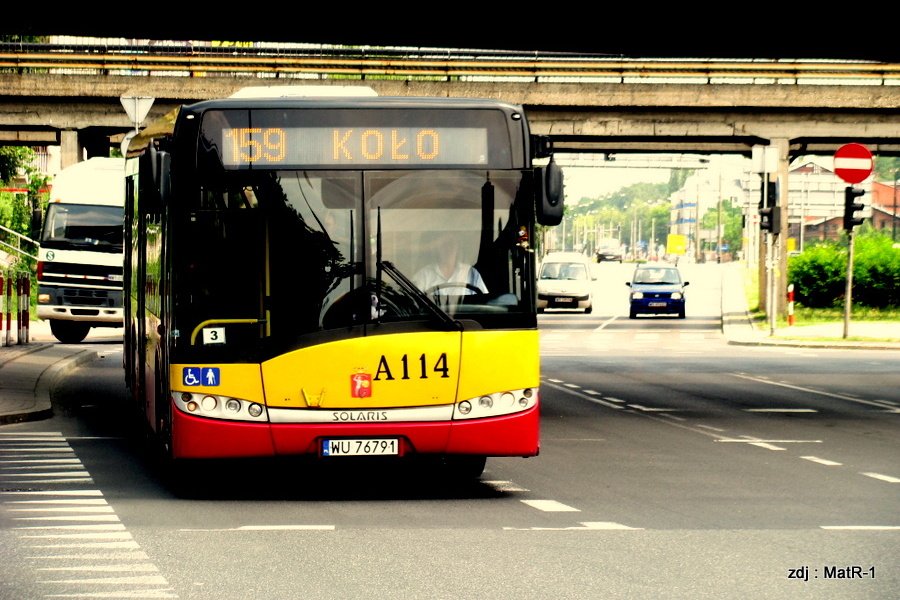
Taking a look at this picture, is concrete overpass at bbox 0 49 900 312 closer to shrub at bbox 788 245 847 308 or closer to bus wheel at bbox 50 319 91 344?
shrub at bbox 788 245 847 308

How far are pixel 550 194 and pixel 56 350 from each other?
1919 cm

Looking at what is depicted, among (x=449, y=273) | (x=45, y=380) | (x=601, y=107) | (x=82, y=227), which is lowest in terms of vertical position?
(x=45, y=380)

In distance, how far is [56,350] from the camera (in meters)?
27.7

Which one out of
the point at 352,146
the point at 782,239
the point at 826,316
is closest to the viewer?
the point at 352,146

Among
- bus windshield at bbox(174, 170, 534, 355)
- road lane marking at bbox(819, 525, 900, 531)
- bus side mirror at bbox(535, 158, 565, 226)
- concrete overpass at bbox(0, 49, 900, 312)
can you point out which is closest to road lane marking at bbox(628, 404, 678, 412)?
bus windshield at bbox(174, 170, 534, 355)

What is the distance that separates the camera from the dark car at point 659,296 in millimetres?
48656

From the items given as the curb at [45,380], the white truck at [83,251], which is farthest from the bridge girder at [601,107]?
the curb at [45,380]

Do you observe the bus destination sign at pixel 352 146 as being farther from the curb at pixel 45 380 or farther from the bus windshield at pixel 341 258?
the curb at pixel 45 380

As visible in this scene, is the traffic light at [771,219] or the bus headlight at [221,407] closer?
the bus headlight at [221,407]

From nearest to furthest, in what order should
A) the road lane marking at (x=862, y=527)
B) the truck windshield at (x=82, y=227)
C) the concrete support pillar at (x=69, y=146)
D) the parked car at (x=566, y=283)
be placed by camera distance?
the road lane marking at (x=862, y=527) → the truck windshield at (x=82, y=227) → the concrete support pillar at (x=69, y=146) → the parked car at (x=566, y=283)

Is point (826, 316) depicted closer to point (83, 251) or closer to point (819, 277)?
point (819, 277)

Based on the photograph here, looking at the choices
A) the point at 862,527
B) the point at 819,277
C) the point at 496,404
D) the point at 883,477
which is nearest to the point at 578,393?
the point at 883,477

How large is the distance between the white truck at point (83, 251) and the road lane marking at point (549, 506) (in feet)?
72.4

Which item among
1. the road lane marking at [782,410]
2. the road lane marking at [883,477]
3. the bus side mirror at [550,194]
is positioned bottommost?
the road lane marking at [782,410]
